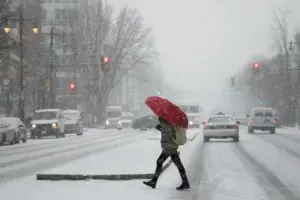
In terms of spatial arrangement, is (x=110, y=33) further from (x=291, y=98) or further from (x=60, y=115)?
(x=60, y=115)

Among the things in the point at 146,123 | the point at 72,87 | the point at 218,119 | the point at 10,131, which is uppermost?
the point at 72,87

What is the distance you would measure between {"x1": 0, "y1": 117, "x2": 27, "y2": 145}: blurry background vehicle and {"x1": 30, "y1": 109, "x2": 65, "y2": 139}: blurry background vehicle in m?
5.50

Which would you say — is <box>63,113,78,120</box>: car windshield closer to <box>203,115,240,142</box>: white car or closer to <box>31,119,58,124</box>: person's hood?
<box>31,119,58,124</box>: person's hood

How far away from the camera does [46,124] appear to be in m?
44.8

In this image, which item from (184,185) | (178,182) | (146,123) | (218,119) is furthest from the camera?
(146,123)

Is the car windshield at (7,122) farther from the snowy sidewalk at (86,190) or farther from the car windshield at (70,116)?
the snowy sidewalk at (86,190)

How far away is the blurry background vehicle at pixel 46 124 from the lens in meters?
44.8

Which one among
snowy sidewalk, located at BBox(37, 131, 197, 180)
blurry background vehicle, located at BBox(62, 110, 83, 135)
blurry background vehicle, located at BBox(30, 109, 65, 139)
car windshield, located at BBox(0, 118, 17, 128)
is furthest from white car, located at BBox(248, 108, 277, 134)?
snowy sidewalk, located at BBox(37, 131, 197, 180)

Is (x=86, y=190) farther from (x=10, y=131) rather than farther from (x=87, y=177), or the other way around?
(x=10, y=131)

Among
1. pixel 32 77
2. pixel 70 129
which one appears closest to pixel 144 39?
pixel 32 77

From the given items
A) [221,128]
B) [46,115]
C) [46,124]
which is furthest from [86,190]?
[46,115]

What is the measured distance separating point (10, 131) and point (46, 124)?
25.4ft

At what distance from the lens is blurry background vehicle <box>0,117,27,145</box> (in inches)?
1432

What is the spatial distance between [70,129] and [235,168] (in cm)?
3425
